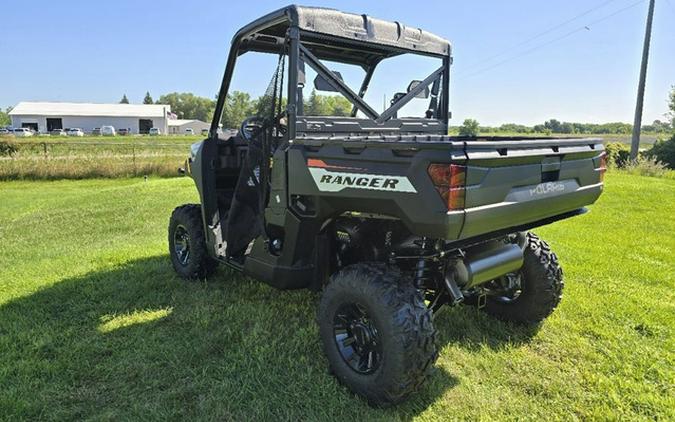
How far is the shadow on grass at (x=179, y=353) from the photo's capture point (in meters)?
2.71

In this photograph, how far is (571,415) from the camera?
266 centimetres

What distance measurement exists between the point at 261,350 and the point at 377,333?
970 millimetres

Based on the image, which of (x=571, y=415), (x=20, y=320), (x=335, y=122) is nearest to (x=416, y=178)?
(x=335, y=122)

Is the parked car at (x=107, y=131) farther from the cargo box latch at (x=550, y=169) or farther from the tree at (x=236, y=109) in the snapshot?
the cargo box latch at (x=550, y=169)

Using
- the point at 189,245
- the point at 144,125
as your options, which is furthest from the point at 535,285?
the point at 144,125

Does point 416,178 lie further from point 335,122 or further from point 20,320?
point 20,320

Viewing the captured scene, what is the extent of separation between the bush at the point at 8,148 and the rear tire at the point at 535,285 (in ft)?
59.6

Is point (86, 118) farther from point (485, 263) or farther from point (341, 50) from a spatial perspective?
point (485, 263)

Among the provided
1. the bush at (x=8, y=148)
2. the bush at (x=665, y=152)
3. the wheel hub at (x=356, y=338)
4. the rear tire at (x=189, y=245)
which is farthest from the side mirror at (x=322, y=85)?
the bush at (x=665, y=152)

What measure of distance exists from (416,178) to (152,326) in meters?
2.52

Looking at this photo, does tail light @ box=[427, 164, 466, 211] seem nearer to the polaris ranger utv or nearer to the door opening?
the polaris ranger utv

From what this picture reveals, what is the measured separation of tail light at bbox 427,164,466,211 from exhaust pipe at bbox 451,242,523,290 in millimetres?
734

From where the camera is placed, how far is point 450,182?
88.4 inches

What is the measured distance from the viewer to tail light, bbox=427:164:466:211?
225 centimetres
